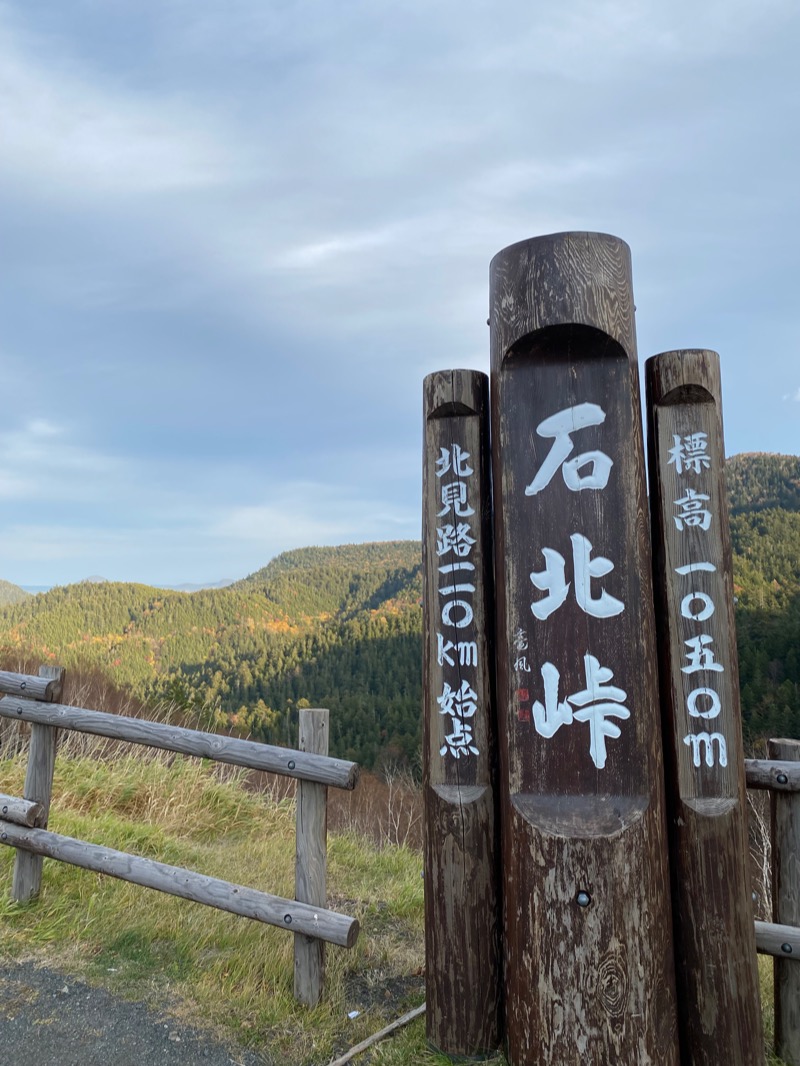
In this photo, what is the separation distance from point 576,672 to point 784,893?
128cm

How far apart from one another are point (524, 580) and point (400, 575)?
96.9 m

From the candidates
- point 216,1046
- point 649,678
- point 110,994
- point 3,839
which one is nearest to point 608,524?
point 649,678

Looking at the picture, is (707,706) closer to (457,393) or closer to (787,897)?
(787,897)

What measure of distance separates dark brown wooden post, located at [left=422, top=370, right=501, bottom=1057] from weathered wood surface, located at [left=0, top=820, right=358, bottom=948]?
0.52m

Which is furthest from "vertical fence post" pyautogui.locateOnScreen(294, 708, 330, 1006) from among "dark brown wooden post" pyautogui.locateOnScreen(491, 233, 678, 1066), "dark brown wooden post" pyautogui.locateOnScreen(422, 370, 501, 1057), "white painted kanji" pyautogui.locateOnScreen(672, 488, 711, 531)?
"white painted kanji" pyautogui.locateOnScreen(672, 488, 711, 531)

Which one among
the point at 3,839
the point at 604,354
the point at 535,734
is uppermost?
the point at 604,354

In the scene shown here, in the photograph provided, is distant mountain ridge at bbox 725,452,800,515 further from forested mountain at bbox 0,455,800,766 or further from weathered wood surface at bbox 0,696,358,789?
weathered wood surface at bbox 0,696,358,789

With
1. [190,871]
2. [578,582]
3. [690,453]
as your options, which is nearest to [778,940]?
[578,582]

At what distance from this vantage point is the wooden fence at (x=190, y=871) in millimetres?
2910

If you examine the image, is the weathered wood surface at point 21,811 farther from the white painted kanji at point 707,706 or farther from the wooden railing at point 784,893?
the wooden railing at point 784,893

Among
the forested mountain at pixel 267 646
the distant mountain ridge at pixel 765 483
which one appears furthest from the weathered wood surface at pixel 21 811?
the distant mountain ridge at pixel 765 483

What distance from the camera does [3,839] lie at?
11.8ft

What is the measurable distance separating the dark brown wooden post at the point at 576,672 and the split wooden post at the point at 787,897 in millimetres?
711

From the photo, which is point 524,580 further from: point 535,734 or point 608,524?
point 535,734
